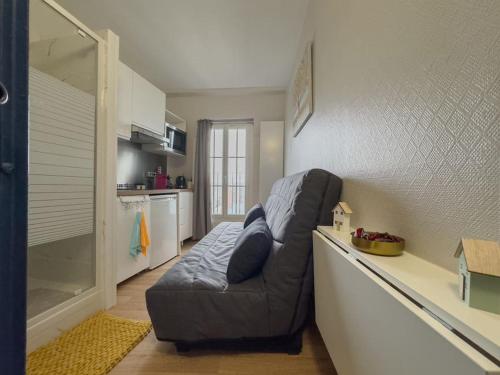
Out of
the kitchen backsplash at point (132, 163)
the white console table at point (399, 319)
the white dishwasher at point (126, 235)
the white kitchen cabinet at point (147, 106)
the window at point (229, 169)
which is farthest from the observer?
the window at point (229, 169)

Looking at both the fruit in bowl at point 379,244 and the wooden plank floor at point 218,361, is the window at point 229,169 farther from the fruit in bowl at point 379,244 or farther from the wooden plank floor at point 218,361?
the fruit in bowl at point 379,244

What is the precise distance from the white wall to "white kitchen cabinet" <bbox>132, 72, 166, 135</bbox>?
1.13 m

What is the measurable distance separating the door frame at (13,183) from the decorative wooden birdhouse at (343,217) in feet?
3.70

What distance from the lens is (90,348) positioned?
1186 mm

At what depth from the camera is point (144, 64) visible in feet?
10.0

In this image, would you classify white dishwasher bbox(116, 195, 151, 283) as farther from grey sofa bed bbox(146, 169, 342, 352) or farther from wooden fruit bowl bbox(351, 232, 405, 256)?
wooden fruit bowl bbox(351, 232, 405, 256)

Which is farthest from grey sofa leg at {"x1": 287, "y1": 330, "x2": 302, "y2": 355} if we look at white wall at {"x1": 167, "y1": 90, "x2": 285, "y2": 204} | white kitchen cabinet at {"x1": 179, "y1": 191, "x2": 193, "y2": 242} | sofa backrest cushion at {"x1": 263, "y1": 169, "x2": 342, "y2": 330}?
white wall at {"x1": 167, "y1": 90, "x2": 285, "y2": 204}

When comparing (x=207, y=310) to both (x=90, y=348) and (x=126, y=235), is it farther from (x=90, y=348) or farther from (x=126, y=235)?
(x=126, y=235)

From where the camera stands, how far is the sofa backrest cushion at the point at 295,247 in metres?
1.07

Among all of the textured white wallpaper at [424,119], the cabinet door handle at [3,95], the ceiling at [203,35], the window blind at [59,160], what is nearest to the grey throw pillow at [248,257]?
the textured white wallpaper at [424,119]

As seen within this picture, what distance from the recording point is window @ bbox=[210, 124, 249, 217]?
3982 millimetres

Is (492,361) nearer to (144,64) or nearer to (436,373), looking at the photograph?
(436,373)

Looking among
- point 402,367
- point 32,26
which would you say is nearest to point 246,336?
point 402,367

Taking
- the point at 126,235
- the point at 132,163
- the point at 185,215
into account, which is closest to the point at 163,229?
the point at 126,235
